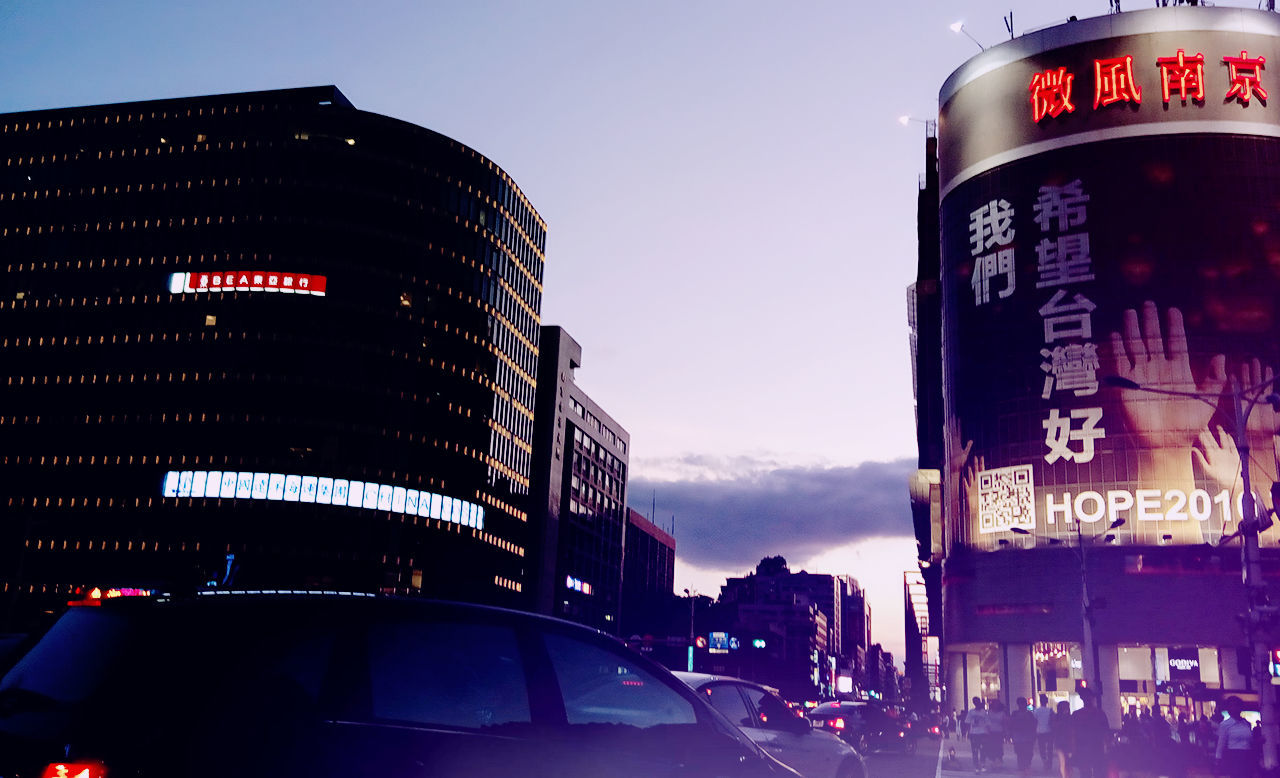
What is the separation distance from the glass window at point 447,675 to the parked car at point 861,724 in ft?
69.3

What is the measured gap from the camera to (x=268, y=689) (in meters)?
4.02

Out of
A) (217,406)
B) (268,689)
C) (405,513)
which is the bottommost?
(268,689)

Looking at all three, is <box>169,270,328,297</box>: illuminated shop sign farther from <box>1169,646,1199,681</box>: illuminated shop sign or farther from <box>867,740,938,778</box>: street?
<box>1169,646,1199,681</box>: illuminated shop sign

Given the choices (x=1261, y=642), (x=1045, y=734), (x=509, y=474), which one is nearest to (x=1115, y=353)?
(x=1045, y=734)

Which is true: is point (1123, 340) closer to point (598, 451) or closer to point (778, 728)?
point (778, 728)

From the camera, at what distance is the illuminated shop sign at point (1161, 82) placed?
7019 cm

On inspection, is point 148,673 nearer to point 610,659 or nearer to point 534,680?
point 534,680

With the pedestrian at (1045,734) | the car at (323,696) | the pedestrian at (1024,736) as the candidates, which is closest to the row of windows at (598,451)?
the pedestrian at (1024,736)

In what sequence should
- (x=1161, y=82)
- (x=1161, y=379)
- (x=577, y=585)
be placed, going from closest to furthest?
(x=1161, y=379)
(x=1161, y=82)
(x=577, y=585)

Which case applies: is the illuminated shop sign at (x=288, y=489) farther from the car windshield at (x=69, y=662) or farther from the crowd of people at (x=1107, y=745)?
the car windshield at (x=69, y=662)

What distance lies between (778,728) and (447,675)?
741 centimetres

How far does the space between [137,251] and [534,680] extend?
283ft

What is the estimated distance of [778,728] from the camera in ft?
37.0

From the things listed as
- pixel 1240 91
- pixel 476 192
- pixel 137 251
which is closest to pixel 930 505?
pixel 1240 91
